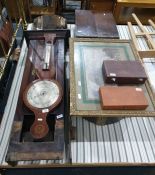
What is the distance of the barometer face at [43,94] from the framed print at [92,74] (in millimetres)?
141

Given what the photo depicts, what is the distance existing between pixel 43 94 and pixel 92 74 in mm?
367

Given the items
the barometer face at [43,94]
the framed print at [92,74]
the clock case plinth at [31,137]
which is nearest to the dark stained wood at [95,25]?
the framed print at [92,74]

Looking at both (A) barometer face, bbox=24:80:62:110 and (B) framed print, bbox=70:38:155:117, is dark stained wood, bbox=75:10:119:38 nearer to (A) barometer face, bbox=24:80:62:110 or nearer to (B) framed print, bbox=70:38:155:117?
(B) framed print, bbox=70:38:155:117

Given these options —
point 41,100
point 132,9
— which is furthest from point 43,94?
point 132,9

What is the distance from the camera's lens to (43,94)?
4.38 feet

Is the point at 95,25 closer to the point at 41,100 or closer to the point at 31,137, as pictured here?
the point at 41,100

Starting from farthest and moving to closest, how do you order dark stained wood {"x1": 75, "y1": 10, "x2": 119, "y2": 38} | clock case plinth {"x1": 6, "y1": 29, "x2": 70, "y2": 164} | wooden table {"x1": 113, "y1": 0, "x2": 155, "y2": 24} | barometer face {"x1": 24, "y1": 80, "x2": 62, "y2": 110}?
wooden table {"x1": 113, "y1": 0, "x2": 155, "y2": 24} → dark stained wood {"x1": 75, "y1": 10, "x2": 119, "y2": 38} → barometer face {"x1": 24, "y1": 80, "x2": 62, "y2": 110} → clock case plinth {"x1": 6, "y1": 29, "x2": 70, "y2": 164}

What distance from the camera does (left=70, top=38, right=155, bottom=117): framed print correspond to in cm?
116

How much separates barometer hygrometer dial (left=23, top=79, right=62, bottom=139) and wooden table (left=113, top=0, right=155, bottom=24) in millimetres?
1887

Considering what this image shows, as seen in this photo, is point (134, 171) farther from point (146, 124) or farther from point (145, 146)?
point (146, 124)

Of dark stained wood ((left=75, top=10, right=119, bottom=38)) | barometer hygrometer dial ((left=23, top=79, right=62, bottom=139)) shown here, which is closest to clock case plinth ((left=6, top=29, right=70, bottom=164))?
barometer hygrometer dial ((left=23, top=79, right=62, bottom=139))

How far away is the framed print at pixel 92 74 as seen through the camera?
3.81 feet

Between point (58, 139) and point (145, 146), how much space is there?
2.05 feet

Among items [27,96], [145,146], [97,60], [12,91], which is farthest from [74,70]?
[145,146]
